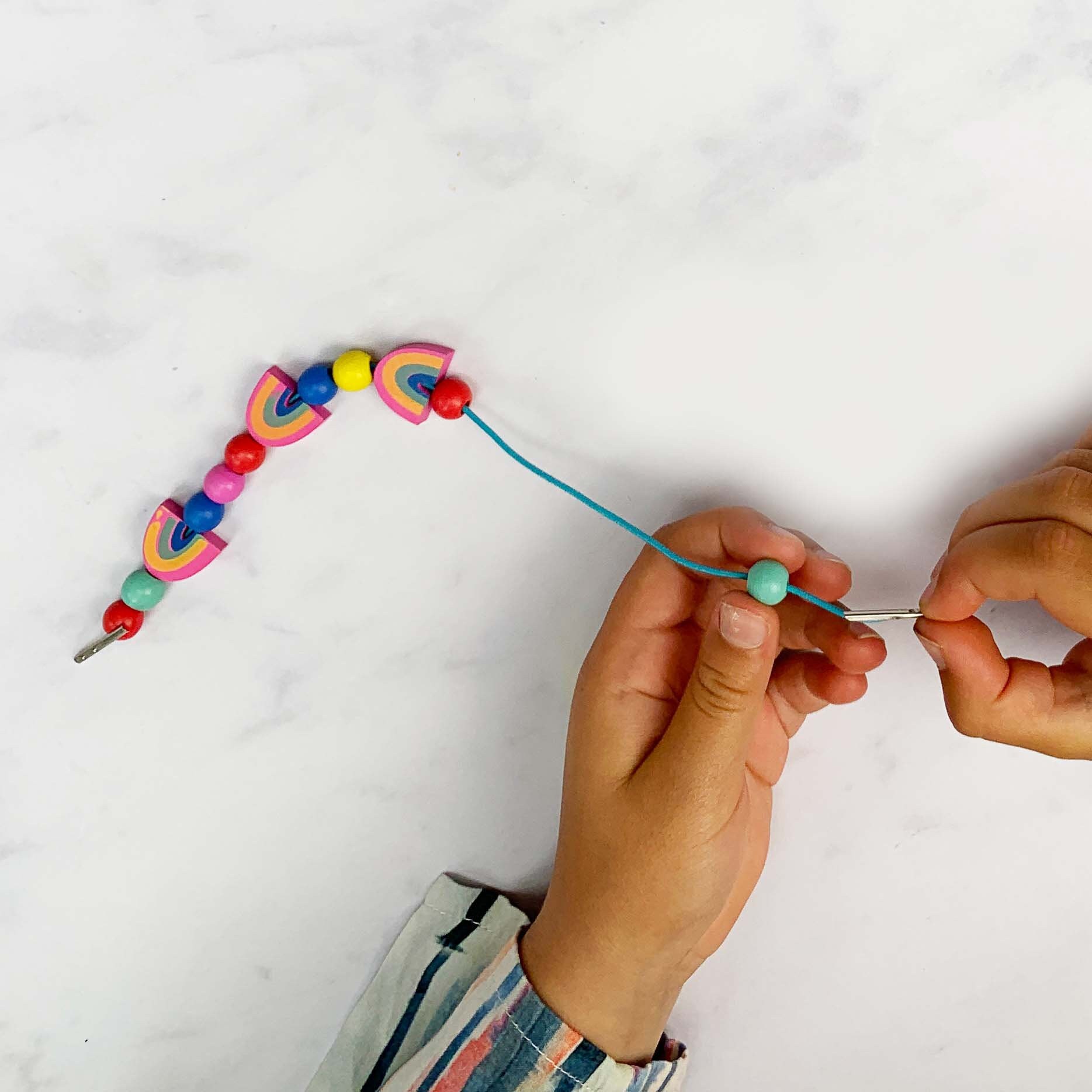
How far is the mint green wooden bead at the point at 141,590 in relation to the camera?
0.71 metres

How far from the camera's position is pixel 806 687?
2.32 feet

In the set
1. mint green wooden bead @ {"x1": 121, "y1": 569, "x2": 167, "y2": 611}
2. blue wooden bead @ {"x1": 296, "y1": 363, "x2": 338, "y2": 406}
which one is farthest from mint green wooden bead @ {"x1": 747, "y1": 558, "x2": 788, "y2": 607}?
mint green wooden bead @ {"x1": 121, "y1": 569, "x2": 167, "y2": 611}

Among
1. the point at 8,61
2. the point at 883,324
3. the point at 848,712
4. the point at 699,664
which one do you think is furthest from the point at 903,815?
the point at 8,61

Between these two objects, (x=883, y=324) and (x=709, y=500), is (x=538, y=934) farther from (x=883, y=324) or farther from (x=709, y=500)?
(x=883, y=324)

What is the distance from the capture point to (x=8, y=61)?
602mm

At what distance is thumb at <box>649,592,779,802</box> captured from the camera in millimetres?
583

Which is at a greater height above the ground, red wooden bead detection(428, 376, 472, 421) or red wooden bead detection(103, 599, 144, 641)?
red wooden bead detection(428, 376, 472, 421)

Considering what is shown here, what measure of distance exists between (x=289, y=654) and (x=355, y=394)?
0.24 metres

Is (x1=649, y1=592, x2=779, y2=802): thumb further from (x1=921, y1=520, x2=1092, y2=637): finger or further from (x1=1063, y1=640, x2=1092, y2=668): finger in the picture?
(x1=1063, y1=640, x2=1092, y2=668): finger

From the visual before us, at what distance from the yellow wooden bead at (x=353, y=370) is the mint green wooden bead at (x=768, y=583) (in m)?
0.32

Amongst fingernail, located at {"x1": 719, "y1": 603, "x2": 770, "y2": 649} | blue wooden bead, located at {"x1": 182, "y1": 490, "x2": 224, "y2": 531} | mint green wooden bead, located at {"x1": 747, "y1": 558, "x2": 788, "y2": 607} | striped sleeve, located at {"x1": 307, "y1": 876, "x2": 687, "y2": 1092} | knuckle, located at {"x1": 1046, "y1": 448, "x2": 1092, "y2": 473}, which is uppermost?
knuckle, located at {"x1": 1046, "y1": 448, "x2": 1092, "y2": 473}

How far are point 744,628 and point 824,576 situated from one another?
0.36 ft

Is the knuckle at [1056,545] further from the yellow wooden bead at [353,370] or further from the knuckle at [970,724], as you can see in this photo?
the yellow wooden bead at [353,370]

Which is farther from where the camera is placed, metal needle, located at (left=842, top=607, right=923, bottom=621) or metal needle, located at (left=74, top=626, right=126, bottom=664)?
metal needle, located at (left=74, top=626, right=126, bottom=664)
